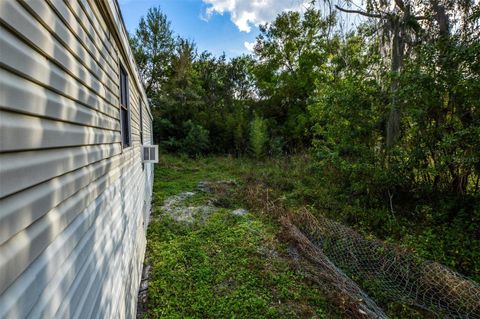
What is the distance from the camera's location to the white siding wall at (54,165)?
74cm

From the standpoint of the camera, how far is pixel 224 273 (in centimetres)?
399

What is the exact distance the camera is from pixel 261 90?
1955 cm

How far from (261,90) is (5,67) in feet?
64.3

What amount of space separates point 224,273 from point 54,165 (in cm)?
348

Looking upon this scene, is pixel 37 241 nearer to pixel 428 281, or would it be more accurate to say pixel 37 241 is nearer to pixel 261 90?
pixel 428 281

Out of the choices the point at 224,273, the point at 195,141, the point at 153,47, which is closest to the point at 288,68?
the point at 195,141

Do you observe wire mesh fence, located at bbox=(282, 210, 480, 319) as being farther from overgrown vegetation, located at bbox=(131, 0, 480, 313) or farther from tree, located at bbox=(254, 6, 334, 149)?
tree, located at bbox=(254, 6, 334, 149)

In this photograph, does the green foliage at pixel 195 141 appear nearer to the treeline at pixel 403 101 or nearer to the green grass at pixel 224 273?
the treeline at pixel 403 101

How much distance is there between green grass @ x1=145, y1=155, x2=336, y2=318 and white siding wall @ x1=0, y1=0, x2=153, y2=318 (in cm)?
172

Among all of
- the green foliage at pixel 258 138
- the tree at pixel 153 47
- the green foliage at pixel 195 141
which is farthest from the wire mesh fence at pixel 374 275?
the tree at pixel 153 47

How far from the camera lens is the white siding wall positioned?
0.74 m

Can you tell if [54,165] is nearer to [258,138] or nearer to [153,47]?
[258,138]

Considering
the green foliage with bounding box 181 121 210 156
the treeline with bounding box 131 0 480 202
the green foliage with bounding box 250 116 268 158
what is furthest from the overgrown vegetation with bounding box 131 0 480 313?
the green foliage with bounding box 181 121 210 156

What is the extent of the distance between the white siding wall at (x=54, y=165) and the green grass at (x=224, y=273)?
1.72m
